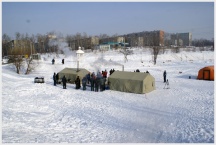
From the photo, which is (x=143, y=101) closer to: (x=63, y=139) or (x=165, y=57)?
(x=63, y=139)

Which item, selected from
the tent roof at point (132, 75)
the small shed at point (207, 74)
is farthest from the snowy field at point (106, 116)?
the small shed at point (207, 74)

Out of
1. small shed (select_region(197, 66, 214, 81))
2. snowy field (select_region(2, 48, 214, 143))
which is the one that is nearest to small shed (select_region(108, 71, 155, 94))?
snowy field (select_region(2, 48, 214, 143))

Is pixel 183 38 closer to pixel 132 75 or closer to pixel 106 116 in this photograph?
pixel 132 75

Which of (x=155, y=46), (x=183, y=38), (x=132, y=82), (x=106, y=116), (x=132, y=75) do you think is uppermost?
(x=183, y=38)

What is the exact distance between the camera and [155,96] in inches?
701

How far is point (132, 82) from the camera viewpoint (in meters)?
19.0

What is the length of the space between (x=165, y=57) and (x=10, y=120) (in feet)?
193

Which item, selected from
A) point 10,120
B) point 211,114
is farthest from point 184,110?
point 10,120

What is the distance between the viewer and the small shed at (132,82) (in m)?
18.7

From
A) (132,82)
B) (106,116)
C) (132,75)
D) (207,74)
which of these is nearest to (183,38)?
(207,74)

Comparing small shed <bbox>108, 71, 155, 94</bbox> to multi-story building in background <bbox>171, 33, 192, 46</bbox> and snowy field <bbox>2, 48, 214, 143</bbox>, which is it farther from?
multi-story building in background <bbox>171, 33, 192, 46</bbox>

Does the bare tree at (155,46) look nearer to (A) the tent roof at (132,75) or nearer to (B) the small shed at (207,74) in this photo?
(B) the small shed at (207,74)

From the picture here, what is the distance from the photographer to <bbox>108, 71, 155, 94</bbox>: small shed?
18.7 meters

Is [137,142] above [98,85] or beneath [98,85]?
beneath
